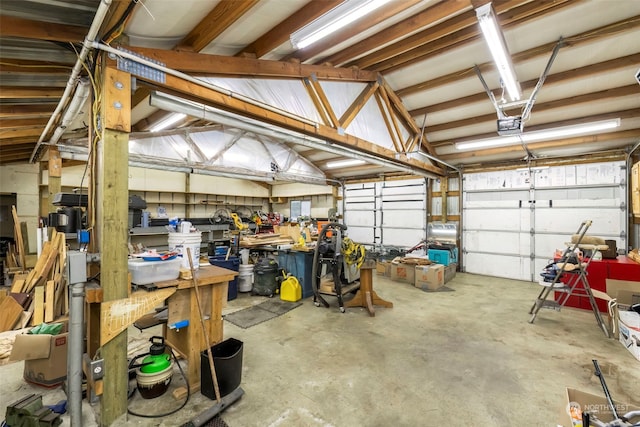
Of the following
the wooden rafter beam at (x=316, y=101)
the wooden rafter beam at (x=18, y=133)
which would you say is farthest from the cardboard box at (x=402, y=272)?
the wooden rafter beam at (x=18, y=133)

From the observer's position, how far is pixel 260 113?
120 inches

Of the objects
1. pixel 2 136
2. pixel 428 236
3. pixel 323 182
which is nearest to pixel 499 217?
pixel 428 236

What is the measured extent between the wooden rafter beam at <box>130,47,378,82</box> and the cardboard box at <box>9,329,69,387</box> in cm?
251

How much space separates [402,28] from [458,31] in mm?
793

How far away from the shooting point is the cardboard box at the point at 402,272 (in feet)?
19.7

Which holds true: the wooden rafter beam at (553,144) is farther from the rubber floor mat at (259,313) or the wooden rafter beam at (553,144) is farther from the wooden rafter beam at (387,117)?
the rubber floor mat at (259,313)

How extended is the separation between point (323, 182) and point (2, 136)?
280 inches

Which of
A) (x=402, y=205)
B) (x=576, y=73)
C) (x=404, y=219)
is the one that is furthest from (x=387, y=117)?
(x=404, y=219)

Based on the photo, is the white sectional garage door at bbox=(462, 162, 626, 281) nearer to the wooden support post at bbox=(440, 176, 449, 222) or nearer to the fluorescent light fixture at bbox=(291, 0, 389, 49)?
the wooden support post at bbox=(440, 176, 449, 222)

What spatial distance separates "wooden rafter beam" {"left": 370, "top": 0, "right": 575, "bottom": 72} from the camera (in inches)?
111

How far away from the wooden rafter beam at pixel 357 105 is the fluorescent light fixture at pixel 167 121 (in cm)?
271

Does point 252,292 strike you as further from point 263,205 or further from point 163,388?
point 263,205

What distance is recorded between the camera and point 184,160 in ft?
19.4

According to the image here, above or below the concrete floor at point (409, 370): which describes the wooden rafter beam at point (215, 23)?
above
